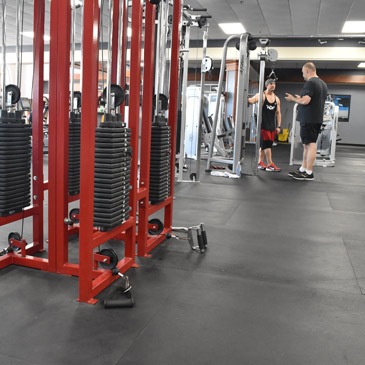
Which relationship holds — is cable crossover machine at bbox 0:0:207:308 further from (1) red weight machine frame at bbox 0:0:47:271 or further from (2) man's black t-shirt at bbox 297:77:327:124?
(2) man's black t-shirt at bbox 297:77:327:124

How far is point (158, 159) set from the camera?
2.65 metres

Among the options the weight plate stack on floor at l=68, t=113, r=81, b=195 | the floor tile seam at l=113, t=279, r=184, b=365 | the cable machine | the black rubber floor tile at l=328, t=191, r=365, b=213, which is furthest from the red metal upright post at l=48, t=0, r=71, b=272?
the black rubber floor tile at l=328, t=191, r=365, b=213

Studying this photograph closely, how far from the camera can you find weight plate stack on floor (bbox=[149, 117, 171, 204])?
2629 millimetres

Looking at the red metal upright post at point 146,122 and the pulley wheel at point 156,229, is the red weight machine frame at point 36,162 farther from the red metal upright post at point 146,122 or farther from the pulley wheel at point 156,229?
the pulley wheel at point 156,229

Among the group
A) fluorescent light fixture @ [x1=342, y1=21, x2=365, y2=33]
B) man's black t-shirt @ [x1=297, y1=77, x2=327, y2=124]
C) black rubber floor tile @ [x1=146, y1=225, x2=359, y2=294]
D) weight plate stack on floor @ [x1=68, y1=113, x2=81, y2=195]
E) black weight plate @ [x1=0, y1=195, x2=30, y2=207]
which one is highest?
fluorescent light fixture @ [x1=342, y1=21, x2=365, y2=33]

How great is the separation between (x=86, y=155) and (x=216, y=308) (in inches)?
34.7

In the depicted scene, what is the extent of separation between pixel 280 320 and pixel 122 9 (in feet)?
5.77

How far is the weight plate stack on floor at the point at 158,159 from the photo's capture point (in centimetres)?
263

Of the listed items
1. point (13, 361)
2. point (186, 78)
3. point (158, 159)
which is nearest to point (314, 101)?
point (186, 78)

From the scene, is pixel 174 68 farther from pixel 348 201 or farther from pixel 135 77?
pixel 348 201

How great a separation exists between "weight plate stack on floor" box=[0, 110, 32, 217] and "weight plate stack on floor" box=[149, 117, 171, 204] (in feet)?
2.44

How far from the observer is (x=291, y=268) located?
2.38 meters

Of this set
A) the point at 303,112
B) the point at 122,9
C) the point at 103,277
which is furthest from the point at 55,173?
the point at 303,112

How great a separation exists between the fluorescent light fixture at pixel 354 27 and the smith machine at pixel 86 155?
775 centimetres
